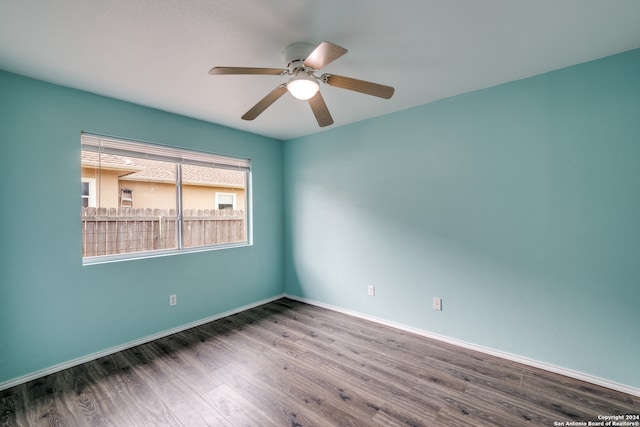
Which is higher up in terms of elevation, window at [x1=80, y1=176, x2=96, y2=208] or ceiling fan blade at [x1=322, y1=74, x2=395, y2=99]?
ceiling fan blade at [x1=322, y1=74, x2=395, y2=99]

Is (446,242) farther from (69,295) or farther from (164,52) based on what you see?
(69,295)

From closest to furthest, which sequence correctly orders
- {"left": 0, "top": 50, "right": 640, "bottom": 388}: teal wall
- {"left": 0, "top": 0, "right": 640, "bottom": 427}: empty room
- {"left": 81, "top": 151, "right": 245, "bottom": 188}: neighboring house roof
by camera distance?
{"left": 0, "top": 0, "right": 640, "bottom": 427}: empty room < {"left": 0, "top": 50, "right": 640, "bottom": 388}: teal wall < {"left": 81, "top": 151, "right": 245, "bottom": 188}: neighboring house roof

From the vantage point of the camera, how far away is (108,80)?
2.16 m

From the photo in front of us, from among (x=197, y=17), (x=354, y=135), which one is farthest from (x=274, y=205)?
(x=197, y=17)

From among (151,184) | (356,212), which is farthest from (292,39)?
(151,184)

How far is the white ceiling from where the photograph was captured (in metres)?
1.44

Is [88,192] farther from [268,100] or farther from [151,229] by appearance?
[268,100]

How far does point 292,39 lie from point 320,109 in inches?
18.8

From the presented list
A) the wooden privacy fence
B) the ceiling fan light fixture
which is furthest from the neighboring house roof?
the ceiling fan light fixture

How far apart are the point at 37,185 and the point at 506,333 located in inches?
162

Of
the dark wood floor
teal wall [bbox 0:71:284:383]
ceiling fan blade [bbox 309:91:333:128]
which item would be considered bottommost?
the dark wood floor

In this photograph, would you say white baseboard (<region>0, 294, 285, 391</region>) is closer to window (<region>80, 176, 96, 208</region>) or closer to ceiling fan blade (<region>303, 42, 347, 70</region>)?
window (<region>80, 176, 96, 208</region>)

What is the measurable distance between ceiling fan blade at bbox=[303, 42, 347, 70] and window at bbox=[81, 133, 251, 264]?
2.17 m

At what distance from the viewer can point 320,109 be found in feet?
6.47
